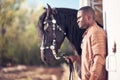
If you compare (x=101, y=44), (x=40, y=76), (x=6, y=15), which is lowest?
(x=40, y=76)

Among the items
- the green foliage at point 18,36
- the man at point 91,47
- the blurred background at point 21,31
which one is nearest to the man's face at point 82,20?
the man at point 91,47

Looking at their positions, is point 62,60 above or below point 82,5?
below

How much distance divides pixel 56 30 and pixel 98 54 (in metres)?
0.35

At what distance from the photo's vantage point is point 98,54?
2314mm

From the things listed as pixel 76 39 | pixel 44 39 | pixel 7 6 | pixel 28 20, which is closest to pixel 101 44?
pixel 76 39

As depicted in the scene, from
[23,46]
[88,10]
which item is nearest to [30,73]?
[23,46]

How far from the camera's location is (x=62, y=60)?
2484 millimetres

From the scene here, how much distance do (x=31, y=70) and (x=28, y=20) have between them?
0.35 metres

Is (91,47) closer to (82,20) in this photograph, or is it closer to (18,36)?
(82,20)

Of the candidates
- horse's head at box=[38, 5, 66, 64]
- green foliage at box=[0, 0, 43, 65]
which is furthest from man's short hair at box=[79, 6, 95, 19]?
green foliage at box=[0, 0, 43, 65]

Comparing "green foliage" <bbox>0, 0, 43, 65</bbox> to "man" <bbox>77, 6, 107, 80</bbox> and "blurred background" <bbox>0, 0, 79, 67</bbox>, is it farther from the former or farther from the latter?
"man" <bbox>77, 6, 107, 80</bbox>

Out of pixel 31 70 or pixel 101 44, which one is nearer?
pixel 101 44

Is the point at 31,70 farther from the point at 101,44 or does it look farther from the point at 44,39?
the point at 101,44

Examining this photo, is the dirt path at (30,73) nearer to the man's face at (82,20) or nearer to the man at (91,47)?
the man at (91,47)
